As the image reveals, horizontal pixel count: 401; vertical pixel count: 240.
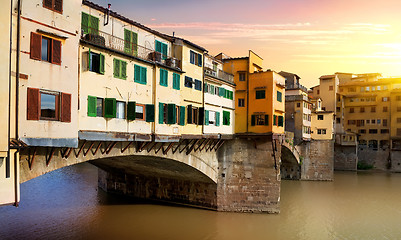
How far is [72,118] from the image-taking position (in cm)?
1479

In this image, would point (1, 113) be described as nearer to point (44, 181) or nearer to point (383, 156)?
point (44, 181)

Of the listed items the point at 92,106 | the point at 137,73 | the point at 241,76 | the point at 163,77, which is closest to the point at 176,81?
the point at 163,77

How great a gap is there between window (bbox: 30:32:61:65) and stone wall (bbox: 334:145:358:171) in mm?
63186

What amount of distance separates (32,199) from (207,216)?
17613 millimetres

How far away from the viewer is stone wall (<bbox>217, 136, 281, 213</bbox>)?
29141mm

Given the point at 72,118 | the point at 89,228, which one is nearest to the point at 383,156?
the point at 89,228

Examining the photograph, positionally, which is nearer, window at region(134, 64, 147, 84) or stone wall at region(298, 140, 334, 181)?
window at region(134, 64, 147, 84)

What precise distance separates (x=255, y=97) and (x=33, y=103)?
21.5 metres

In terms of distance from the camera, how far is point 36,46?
1320 centimetres

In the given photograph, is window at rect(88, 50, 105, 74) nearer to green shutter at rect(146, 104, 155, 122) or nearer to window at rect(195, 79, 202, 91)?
green shutter at rect(146, 104, 155, 122)

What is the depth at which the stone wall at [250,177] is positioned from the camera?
95.6 feet

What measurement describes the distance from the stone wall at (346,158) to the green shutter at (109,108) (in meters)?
59.2

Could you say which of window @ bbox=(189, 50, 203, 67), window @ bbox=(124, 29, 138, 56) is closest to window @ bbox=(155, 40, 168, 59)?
window @ bbox=(124, 29, 138, 56)

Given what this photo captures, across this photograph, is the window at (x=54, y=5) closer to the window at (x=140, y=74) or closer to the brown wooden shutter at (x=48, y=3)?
the brown wooden shutter at (x=48, y=3)
